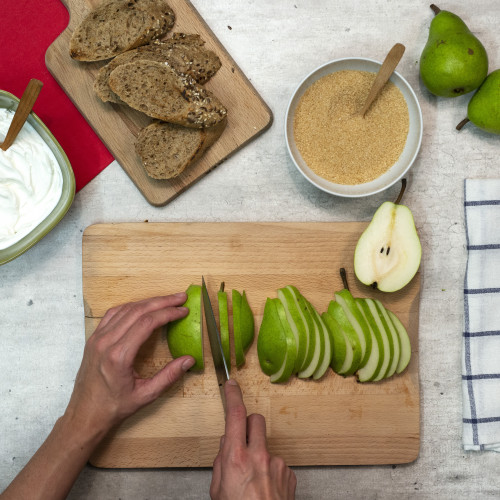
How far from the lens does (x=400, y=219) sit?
4.25 ft

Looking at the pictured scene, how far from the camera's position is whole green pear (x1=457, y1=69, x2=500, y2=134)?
1.30 meters

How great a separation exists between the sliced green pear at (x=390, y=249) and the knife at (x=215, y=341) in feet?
1.24

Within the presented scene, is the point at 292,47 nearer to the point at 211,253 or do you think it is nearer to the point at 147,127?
the point at 147,127

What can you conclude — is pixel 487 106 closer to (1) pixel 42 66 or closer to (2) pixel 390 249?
(2) pixel 390 249

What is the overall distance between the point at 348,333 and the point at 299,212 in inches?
14.2

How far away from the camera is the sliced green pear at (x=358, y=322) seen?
1.28 m

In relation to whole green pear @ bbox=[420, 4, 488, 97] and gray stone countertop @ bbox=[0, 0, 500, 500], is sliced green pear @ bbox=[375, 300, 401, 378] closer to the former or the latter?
gray stone countertop @ bbox=[0, 0, 500, 500]

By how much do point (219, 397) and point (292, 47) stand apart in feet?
3.19

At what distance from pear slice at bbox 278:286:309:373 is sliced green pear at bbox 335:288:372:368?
12 cm

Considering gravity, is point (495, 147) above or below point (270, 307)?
below

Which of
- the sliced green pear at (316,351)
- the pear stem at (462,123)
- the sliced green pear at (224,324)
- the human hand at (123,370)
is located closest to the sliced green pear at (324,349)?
the sliced green pear at (316,351)

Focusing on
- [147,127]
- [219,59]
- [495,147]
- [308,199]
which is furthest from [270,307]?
[495,147]

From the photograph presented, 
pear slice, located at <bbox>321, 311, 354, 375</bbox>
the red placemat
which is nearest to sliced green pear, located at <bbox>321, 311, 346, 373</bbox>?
pear slice, located at <bbox>321, 311, 354, 375</bbox>

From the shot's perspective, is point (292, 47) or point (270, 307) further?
point (292, 47)
